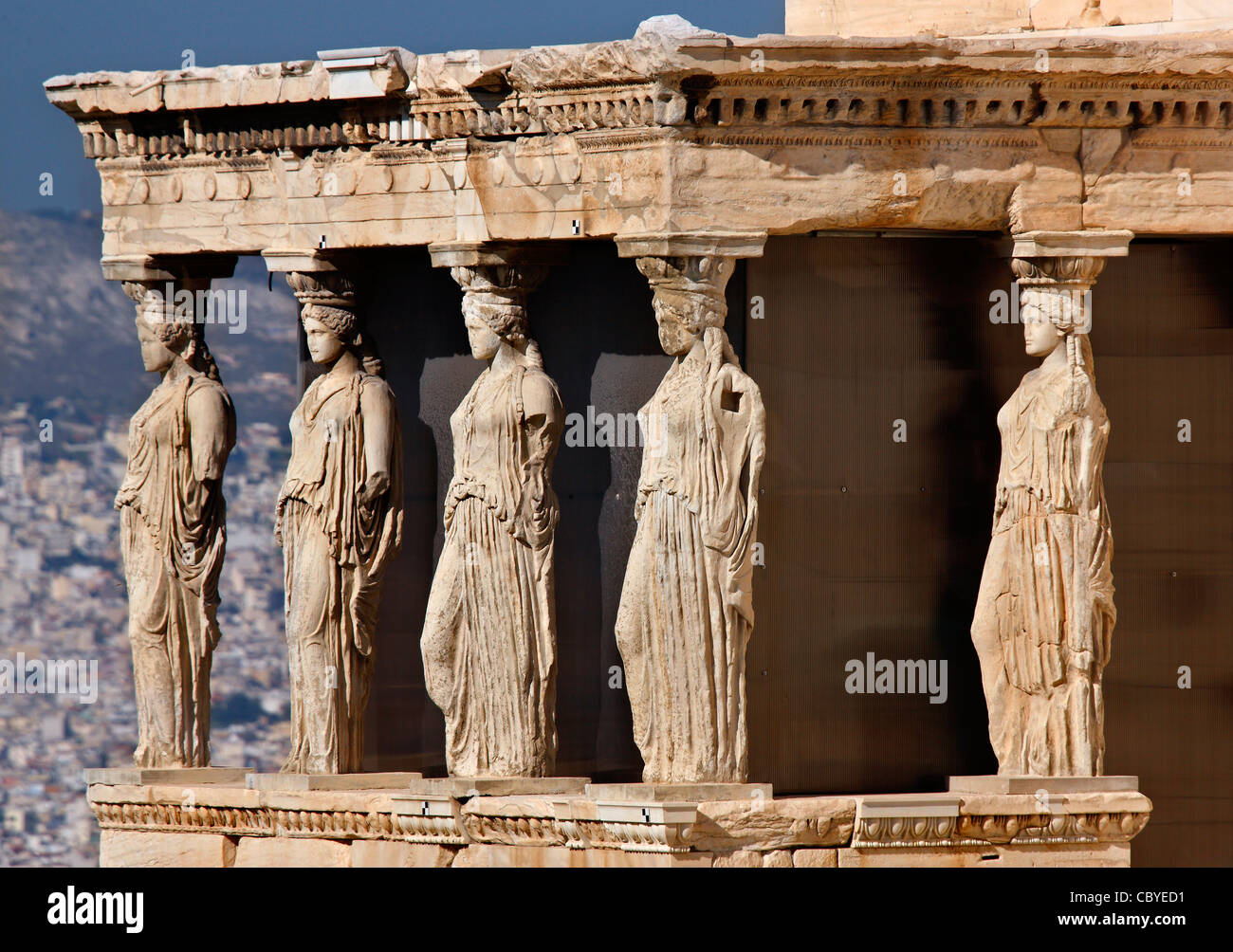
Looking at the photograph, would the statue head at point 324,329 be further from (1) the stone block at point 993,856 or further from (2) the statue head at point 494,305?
(1) the stone block at point 993,856

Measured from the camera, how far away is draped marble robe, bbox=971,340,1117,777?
1798 centimetres

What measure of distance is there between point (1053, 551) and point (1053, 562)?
0.06 meters

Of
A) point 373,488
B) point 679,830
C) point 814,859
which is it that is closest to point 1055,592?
point 814,859

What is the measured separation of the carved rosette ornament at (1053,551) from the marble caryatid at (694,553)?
1.33 meters

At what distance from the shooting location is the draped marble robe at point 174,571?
19391mm

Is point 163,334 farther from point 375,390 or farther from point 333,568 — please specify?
point 333,568

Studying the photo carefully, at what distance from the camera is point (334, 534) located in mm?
18797

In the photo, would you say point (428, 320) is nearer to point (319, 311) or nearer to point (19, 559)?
point (319, 311)

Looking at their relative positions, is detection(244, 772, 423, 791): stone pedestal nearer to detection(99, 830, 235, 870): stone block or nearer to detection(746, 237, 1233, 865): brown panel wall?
detection(99, 830, 235, 870): stone block

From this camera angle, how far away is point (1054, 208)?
18016 millimetres

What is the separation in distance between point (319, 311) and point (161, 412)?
3.60ft

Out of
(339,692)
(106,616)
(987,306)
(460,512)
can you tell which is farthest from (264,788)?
(106,616)

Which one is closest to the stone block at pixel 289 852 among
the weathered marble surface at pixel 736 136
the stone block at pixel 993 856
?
the stone block at pixel 993 856

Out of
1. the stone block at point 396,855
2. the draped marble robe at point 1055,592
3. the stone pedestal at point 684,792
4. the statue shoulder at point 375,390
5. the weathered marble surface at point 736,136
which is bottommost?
the stone block at point 396,855
